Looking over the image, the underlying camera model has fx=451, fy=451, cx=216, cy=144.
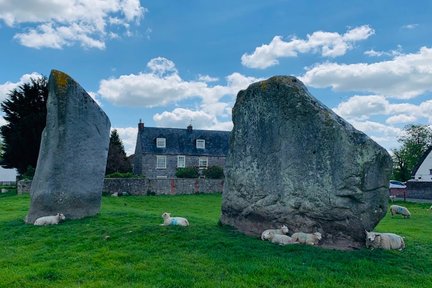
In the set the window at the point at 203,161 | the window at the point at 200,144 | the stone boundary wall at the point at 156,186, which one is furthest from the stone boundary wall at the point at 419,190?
the window at the point at 200,144

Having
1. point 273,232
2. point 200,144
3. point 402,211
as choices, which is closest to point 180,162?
point 200,144

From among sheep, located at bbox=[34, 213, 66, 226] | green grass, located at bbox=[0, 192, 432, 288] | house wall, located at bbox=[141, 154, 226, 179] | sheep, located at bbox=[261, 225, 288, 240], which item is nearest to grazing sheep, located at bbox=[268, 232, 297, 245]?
sheep, located at bbox=[261, 225, 288, 240]

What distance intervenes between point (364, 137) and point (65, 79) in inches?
441

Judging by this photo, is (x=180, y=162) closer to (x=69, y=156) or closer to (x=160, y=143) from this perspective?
(x=160, y=143)

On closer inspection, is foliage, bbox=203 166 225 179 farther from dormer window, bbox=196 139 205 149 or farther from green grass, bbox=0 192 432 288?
green grass, bbox=0 192 432 288

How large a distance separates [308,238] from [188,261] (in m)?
3.41

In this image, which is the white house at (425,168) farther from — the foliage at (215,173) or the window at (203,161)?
the foliage at (215,173)

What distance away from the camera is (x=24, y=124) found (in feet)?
135

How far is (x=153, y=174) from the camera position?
60.2m

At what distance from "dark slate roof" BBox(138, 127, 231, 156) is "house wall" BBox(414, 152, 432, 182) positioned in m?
Answer: 26.9

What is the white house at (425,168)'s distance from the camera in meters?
60.9

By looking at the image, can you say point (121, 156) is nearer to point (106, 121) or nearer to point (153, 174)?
point (153, 174)

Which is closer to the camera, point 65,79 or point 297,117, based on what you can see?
point 297,117

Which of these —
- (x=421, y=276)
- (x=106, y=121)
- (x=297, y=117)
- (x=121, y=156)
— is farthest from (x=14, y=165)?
(x=421, y=276)
